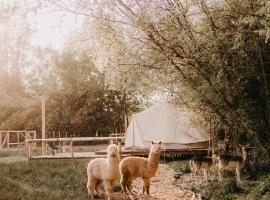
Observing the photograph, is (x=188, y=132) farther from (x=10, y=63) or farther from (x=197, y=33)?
(x=10, y=63)

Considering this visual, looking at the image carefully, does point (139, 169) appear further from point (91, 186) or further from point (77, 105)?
point (77, 105)

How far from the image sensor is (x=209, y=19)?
834cm

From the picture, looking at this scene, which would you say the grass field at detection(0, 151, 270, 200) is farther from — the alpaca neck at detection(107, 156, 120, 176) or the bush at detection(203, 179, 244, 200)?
the alpaca neck at detection(107, 156, 120, 176)

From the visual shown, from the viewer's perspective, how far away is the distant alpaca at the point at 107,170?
24.5ft

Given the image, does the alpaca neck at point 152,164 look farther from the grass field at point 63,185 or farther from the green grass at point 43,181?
the green grass at point 43,181

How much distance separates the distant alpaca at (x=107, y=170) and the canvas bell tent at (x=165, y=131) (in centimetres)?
738

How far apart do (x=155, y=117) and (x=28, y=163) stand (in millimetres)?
6126

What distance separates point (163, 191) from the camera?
9.26 meters

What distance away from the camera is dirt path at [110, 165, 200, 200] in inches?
322

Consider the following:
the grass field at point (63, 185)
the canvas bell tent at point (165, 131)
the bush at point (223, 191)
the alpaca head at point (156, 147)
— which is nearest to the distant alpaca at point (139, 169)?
the alpaca head at point (156, 147)

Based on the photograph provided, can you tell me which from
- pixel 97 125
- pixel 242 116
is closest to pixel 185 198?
pixel 242 116

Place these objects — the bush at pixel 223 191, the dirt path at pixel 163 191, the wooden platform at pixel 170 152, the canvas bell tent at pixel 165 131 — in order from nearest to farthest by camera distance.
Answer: the bush at pixel 223 191, the dirt path at pixel 163 191, the wooden platform at pixel 170 152, the canvas bell tent at pixel 165 131

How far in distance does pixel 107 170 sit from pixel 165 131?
942 centimetres

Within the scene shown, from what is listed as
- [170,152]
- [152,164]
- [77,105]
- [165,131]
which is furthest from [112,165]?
[77,105]
